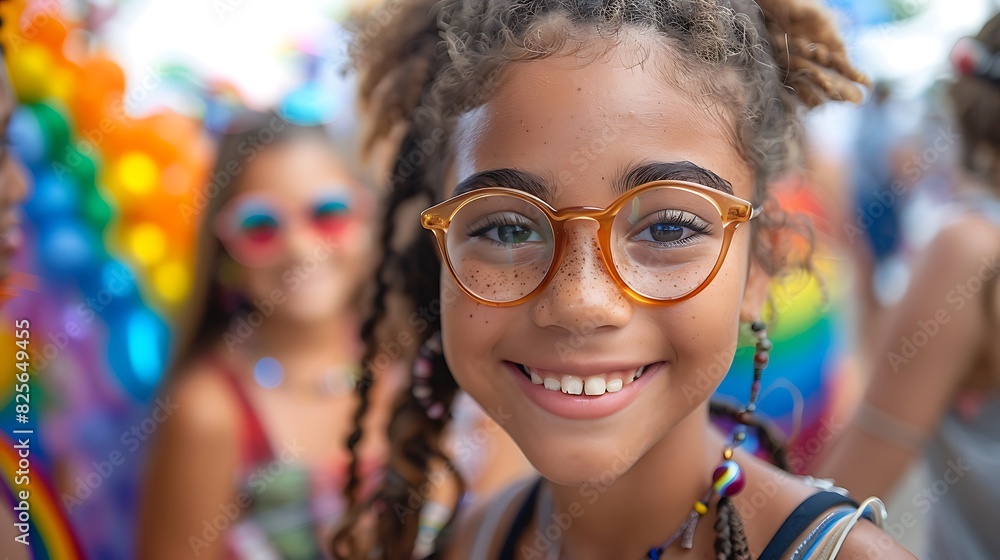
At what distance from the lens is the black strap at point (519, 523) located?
62.1 inches

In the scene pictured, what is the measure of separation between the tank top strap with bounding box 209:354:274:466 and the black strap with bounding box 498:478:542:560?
103cm

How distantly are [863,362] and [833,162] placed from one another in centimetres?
96

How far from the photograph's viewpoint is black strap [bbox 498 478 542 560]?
5.17 feet

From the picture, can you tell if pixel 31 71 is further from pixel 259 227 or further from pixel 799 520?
pixel 799 520

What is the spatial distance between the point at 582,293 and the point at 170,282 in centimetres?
215

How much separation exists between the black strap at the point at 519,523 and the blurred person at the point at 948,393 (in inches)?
35.4

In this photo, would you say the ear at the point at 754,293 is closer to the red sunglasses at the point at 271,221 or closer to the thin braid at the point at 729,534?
the thin braid at the point at 729,534

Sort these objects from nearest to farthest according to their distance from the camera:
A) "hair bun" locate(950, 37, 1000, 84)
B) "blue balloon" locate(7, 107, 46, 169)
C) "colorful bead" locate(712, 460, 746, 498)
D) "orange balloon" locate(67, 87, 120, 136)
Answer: "colorful bead" locate(712, 460, 746, 498)
"hair bun" locate(950, 37, 1000, 84)
"blue balloon" locate(7, 107, 46, 169)
"orange balloon" locate(67, 87, 120, 136)

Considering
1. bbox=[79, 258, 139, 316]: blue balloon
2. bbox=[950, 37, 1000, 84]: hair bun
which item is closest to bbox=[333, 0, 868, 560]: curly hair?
bbox=[950, 37, 1000, 84]: hair bun

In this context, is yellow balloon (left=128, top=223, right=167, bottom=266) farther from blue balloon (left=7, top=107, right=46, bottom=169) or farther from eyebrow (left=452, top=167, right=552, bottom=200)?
eyebrow (left=452, top=167, right=552, bottom=200)

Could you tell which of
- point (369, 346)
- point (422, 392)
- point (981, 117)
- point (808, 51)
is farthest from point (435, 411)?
point (981, 117)

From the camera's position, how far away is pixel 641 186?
1.11 meters

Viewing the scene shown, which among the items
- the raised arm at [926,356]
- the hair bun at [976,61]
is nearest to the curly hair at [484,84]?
the raised arm at [926,356]

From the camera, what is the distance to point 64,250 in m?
2.57
